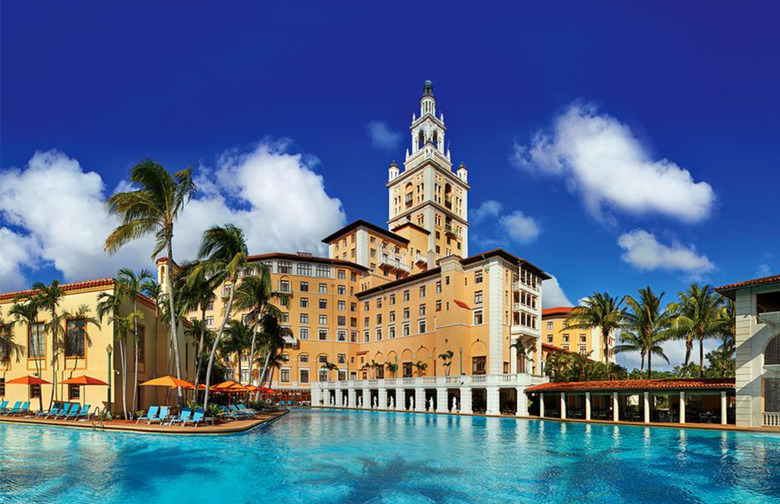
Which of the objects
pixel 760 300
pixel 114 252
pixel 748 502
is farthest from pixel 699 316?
pixel 114 252

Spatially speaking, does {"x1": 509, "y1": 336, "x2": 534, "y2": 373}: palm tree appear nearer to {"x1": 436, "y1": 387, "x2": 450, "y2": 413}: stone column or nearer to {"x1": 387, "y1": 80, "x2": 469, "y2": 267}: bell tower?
{"x1": 436, "y1": 387, "x2": 450, "y2": 413}: stone column

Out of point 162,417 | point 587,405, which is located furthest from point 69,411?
point 587,405

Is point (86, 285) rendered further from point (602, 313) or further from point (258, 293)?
point (602, 313)

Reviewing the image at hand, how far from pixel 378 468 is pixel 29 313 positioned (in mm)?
26787

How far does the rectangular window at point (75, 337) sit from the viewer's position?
33.2m

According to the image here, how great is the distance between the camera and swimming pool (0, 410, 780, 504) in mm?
14227

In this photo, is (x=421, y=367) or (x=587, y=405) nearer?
(x=587, y=405)

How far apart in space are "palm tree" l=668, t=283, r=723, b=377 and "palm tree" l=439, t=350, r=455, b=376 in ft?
77.9

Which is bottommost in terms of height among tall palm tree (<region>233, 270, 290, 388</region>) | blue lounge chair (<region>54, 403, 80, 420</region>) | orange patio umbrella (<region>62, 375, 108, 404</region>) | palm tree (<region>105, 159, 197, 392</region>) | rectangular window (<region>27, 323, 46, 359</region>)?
blue lounge chair (<region>54, 403, 80, 420</region>)

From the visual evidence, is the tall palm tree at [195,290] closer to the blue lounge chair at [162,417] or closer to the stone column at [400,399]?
the blue lounge chair at [162,417]

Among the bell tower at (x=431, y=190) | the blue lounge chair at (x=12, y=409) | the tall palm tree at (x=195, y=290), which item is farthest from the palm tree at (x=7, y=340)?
the bell tower at (x=431, y=190)

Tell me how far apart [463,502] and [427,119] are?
3635 inches

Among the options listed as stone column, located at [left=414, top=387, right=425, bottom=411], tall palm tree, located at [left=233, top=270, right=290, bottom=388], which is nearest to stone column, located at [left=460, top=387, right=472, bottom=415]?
stone column, located at [left=414, top=387, right=425, bottom=411]

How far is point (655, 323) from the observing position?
144ft
